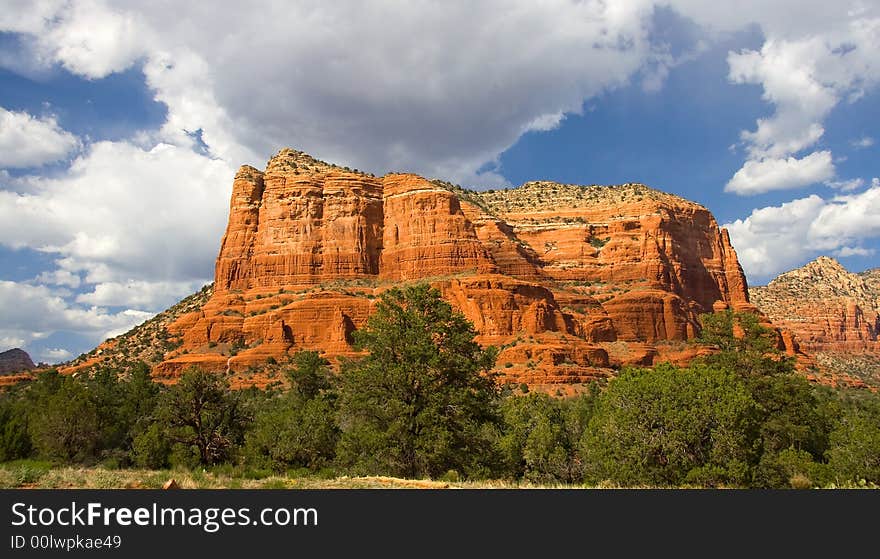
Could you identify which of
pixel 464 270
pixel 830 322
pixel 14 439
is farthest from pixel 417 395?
pixel 830 322

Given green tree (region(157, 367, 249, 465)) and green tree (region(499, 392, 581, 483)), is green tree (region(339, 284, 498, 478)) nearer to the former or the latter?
green tree (region(499, 392, 581, 483))

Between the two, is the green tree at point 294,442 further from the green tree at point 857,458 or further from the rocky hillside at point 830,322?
the rocky hillside at point 830,322

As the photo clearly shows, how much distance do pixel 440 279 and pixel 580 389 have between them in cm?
3202

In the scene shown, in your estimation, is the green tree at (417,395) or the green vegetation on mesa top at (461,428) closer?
the green tree at (417,395)

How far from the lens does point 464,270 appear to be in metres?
101

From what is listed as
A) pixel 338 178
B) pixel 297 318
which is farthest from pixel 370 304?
pixel 338 178

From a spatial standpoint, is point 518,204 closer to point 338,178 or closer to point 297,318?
point 338,178

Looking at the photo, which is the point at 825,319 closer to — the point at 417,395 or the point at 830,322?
the point at 830,322

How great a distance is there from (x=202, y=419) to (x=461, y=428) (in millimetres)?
19159

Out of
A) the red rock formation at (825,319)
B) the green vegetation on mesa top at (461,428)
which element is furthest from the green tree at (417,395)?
the red rock formation at (825,319)

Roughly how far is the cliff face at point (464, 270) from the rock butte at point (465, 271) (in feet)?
0.83

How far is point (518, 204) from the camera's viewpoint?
Result: 13625cm

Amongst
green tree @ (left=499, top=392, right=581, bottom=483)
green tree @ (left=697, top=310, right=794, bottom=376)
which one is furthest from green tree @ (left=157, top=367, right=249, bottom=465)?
green tree @ (left=697, top=310, right=794, bottom=376)

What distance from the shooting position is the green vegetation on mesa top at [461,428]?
23.6 meters
